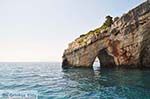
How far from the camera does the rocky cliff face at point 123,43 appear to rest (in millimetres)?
44516

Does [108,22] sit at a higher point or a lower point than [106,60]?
higher

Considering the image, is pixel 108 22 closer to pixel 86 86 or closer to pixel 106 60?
pixel 106 60

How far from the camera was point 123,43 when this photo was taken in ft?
159

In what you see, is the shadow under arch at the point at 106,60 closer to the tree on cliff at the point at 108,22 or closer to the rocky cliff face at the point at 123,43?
the rocky cliff face at the point at 123,43

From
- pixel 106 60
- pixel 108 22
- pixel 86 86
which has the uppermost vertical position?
pixel 108 22

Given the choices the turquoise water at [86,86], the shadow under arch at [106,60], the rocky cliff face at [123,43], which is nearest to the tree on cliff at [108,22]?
the rocky cliff face at [123,43]

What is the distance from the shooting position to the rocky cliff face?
4452 centimetres

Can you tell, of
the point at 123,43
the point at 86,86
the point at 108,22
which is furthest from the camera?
the point at 108,22

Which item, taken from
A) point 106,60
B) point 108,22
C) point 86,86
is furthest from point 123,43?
point 86,86

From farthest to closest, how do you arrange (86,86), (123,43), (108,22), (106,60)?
1. (106,60)
2. (108,22)
3. (123,43)
4. (86,86)

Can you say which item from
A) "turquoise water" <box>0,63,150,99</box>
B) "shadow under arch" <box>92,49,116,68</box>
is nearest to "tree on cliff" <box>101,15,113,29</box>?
"shadow under arch" <box>92,49,116,68</box>

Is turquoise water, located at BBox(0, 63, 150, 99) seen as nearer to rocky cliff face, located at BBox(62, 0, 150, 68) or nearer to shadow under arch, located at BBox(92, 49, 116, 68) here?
rocky cliff face, located at BBox(62, 0, 150, 68)

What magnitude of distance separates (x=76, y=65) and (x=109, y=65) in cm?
1021

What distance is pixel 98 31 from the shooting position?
55.1 metres
